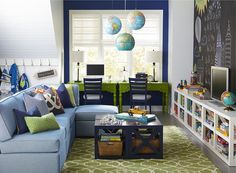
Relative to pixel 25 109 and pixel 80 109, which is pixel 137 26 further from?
pixel 25 109

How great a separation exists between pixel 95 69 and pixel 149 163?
437cm

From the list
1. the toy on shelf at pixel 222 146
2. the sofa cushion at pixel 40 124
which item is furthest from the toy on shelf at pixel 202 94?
the sofa cushion at pixel 40 124

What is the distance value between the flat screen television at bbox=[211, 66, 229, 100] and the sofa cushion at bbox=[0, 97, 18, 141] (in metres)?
2.92

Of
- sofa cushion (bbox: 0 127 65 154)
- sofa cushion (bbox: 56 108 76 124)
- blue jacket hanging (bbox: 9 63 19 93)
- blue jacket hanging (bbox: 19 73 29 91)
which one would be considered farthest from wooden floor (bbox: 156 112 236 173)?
blue jacket hanging (bbox: 9 63 19 93)

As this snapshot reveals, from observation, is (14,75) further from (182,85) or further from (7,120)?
(7,120)

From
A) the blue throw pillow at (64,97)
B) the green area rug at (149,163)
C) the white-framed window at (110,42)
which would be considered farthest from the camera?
the white-framed window at (110,42)

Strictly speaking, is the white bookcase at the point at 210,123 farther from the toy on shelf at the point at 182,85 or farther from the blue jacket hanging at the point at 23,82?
the blue jacket hanging at the point at 23,82

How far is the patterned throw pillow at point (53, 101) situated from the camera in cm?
579

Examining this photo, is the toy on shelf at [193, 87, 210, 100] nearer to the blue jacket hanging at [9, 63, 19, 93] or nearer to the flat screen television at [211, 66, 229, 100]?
the flat screen television at [211, 66, 229, 100]

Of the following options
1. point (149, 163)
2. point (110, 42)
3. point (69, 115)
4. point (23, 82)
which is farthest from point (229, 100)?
point (23, 82)

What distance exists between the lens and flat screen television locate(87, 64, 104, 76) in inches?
355

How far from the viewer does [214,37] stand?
22.7ft

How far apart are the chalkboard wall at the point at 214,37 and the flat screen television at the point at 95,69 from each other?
198 cm

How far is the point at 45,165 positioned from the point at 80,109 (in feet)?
7.58
